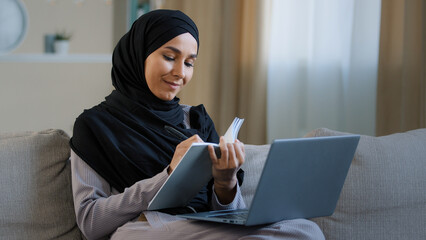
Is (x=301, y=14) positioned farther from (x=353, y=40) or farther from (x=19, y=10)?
(x=19, y=10)

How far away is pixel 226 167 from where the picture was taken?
138 centimetres

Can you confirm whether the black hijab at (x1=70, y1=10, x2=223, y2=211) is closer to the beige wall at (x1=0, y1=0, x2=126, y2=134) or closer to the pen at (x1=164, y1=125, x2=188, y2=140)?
the pen at (x1=164, y1=125, x2=188, y2=140)

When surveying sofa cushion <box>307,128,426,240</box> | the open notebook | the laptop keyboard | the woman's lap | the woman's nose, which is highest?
the woman's nose

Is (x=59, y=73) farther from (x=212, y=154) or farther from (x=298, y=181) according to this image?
(x=298, y=181)

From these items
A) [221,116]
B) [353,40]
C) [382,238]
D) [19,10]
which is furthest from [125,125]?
[19,10]

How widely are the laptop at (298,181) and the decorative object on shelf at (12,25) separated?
9.88ft

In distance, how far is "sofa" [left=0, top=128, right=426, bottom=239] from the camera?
5.08 feet

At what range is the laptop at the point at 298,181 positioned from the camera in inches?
48.0

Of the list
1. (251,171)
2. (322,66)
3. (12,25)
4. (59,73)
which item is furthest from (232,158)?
(12,25)

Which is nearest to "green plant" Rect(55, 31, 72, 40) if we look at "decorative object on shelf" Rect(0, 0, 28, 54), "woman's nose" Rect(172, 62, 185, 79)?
"decorative object on shelf" Rect(0, 0, 28, 54)

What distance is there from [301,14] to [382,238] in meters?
2.01

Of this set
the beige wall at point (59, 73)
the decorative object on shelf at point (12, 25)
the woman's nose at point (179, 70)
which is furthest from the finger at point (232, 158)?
the decorative object on shelf at point (12, 25)

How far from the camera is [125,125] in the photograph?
1626 mm

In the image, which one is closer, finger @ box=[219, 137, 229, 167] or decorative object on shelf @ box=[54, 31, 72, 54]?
finger @ box=[219, 137, 229, 167]
